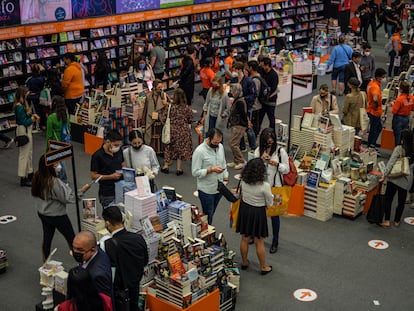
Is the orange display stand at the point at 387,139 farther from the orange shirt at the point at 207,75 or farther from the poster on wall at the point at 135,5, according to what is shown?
the poster on wall at the point at 135,5

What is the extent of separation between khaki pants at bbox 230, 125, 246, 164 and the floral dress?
2.37ft

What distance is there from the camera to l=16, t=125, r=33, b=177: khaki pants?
376 inches

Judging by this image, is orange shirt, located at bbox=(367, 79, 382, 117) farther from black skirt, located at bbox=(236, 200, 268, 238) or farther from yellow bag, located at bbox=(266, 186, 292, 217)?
black skirt, located at bbox=(236, 200, 268, 238)

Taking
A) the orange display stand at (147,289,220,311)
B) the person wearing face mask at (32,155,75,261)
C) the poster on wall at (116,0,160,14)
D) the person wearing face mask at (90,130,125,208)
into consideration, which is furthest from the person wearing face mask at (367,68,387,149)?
the person wearing face mask at (32,155,75,261)

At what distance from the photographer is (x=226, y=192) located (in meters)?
7.28

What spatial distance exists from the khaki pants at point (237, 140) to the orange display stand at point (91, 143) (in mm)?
2363

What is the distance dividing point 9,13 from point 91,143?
2965 mm

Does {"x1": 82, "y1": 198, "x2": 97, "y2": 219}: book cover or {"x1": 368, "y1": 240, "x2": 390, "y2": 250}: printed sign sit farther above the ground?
{"x1": 82, "y1": 198, "x2": 97, "y2": 219}: book cover

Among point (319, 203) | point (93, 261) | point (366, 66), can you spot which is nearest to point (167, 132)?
point (319, 203)

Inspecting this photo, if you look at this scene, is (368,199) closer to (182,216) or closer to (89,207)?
(182,216)

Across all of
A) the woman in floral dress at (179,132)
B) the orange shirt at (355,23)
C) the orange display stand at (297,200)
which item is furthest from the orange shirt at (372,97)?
the orange shirt at (355,23)

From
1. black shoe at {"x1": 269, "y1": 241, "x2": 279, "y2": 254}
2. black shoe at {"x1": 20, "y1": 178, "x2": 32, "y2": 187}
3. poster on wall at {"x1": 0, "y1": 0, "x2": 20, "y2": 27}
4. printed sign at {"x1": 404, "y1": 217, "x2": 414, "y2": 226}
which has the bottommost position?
printed sign at {"x1": 404, "y1": 217, "x2": 414, "y2": 226}

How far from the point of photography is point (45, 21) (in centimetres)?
1255

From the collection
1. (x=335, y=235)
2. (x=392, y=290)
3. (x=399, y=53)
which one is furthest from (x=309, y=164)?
(x=399, y=53)
